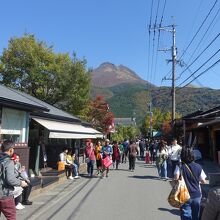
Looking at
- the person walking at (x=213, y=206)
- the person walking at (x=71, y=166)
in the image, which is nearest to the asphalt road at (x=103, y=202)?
the person walking at (x=71, y=166)

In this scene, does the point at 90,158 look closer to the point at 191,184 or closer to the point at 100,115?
the point at 191,184

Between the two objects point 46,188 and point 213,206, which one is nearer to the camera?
point 213,206

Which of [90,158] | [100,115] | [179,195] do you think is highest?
[100,115]

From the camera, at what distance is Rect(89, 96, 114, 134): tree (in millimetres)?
45906

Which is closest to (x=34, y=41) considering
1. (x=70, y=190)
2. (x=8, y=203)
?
(x=70, y=190)

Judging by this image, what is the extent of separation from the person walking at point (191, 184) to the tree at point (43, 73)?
27.6m

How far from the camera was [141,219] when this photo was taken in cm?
844

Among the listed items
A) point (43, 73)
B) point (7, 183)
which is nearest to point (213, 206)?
point (7, 183)

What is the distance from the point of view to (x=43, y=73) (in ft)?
109

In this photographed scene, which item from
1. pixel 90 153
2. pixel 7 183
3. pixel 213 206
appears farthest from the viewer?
pixel 90 153

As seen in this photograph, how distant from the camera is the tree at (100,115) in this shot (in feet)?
151

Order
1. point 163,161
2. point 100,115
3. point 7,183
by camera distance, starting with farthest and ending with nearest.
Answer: point 100,115 < point 163,161 < point 7,183

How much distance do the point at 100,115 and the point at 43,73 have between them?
14.5 metres

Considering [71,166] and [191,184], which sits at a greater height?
[71,166]
